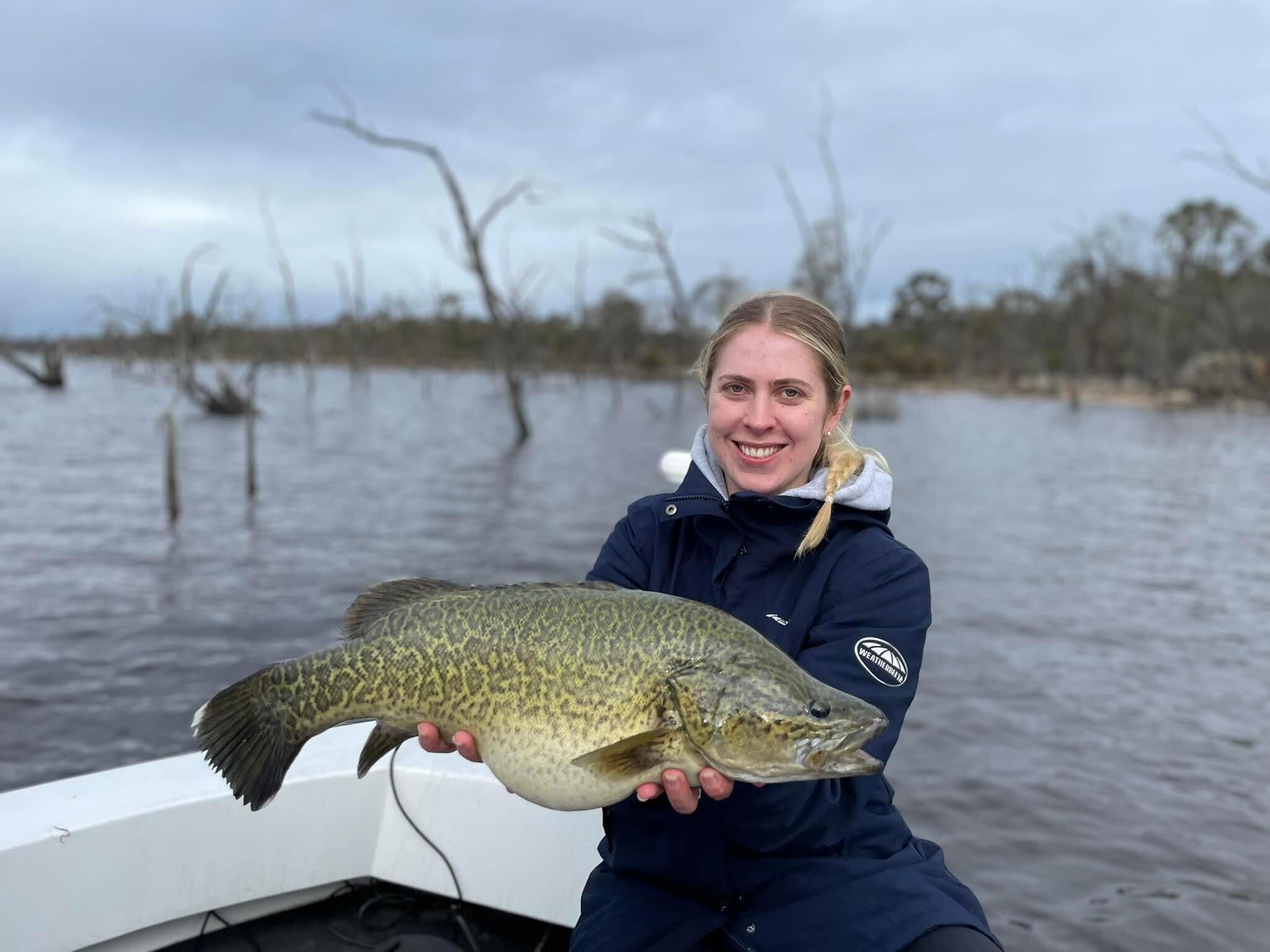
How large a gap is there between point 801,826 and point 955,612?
10548 millimetres

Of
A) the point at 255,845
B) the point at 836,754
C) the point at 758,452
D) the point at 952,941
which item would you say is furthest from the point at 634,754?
the point at 255,845

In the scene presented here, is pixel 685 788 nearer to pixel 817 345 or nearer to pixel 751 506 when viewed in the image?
pixel 751 506

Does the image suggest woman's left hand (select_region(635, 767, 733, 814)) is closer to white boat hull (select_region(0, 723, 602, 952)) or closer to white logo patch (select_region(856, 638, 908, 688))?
white logo patch (select_region(856, 638, 908, 688))

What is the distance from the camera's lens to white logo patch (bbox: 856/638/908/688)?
281cm

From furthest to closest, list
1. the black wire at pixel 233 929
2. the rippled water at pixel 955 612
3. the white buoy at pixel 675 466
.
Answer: the rippled water at pixel 955 612
the white buoy at pixel 675 466
the black wire at pixel 233 929

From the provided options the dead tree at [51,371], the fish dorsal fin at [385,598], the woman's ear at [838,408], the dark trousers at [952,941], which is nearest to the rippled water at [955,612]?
the dark trousers at [952,941]

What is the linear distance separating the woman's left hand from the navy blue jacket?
0.46ft

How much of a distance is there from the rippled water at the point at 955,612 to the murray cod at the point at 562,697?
4080 millimetres

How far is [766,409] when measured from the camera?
3201 mm

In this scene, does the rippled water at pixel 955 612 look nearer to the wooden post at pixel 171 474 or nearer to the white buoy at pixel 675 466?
the wooden post at pixel 171 474

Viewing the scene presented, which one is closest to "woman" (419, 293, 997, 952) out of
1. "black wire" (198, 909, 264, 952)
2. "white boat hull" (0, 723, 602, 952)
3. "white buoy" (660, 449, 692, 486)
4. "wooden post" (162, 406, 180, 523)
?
"white boat hull" (0, 723, 602, 952)

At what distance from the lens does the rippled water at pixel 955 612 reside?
673 centimetres

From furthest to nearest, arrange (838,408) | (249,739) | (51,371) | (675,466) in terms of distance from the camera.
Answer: (51,371), (675,466), (838,408), (249,739)

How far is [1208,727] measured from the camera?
8828mm
